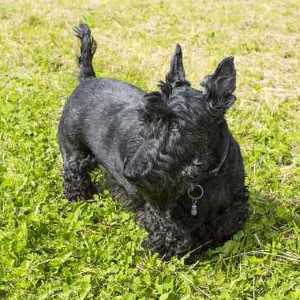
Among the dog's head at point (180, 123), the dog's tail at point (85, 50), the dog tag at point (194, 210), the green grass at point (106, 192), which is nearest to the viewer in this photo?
the dog's head at point (180, 123)

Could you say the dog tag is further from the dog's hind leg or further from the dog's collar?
the dog's hind leg

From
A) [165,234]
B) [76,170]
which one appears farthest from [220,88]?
[76,170]

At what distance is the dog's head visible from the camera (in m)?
3.10

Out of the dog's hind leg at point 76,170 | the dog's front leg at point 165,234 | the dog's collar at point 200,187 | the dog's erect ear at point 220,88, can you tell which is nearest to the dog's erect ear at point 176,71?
the dog's erect ear at point 220,88

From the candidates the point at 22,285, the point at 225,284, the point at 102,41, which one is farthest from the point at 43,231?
the point at 102,41

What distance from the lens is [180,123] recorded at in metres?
3.09

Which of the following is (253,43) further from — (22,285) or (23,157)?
(22,285)

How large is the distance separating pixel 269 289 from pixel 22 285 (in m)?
1.68

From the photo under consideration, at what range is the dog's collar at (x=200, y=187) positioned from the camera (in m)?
3.34

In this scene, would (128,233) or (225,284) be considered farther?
(128,233)

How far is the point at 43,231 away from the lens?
419 cm

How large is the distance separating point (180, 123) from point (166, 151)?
18 centimetres

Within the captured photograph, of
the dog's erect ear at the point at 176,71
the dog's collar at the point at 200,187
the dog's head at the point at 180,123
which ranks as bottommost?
the dog's collar at the point at 200,187

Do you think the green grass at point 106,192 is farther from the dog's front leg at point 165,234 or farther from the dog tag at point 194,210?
the dog tag at point 194,210
